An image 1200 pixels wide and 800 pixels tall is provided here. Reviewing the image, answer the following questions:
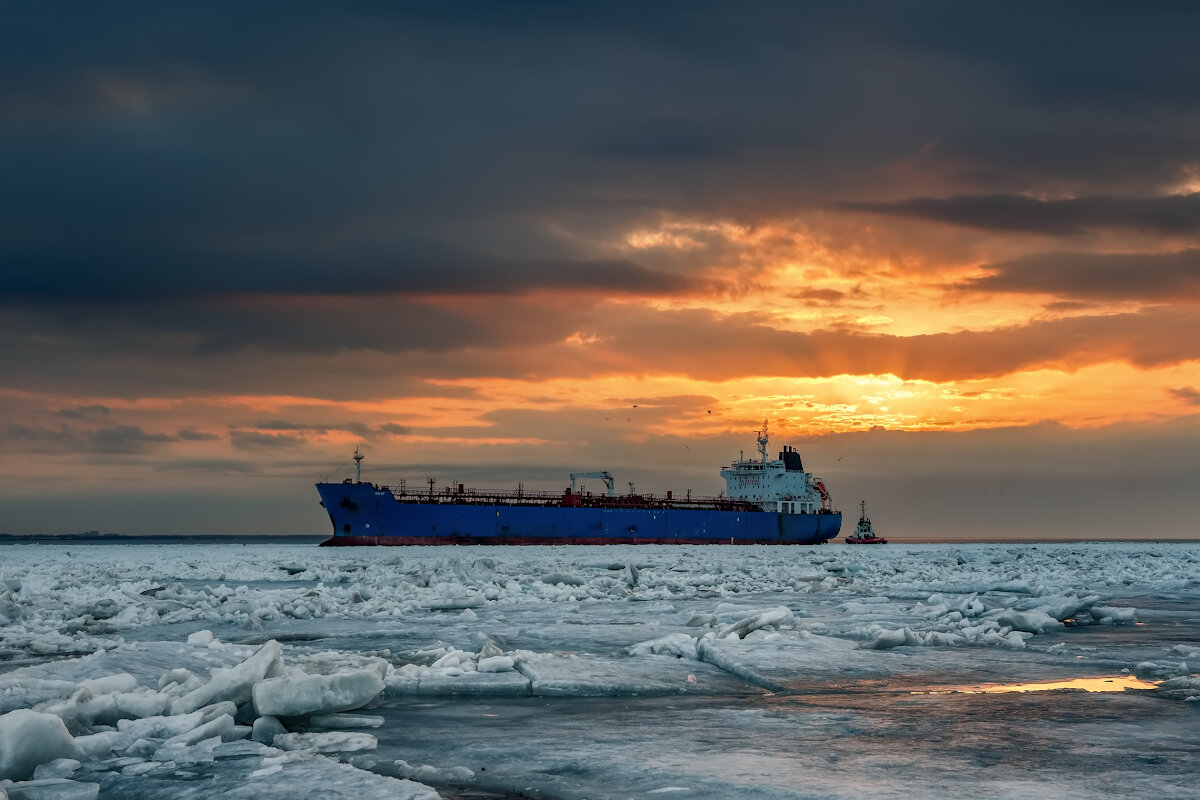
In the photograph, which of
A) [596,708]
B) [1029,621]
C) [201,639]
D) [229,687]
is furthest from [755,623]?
[229,687]

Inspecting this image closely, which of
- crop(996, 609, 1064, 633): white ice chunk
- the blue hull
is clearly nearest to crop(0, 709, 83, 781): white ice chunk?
crop(996, 609, 1064, 633): white ice chunk

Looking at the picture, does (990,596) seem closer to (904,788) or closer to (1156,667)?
(1156,667)

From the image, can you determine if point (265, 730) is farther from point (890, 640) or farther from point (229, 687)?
point (890, 640)

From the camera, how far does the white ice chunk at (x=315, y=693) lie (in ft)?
19.0

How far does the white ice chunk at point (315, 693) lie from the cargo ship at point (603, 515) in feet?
167

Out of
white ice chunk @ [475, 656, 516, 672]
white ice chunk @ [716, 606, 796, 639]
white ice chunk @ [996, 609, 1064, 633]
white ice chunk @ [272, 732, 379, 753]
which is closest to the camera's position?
white ice chunk @ [272, 732, 379, 753]

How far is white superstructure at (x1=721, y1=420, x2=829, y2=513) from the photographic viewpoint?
3001 inches

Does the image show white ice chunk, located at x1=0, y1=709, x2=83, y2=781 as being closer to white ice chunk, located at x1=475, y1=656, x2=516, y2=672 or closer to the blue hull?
white ice chunk, located at x1=475, y1=656, x2=516, y2=672

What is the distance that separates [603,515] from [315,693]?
57521 millimetres

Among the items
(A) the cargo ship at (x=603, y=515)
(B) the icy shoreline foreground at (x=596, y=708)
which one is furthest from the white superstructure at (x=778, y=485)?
(B) the icy shoreline foreground at (x=596, y=708)

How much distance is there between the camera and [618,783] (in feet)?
14.7

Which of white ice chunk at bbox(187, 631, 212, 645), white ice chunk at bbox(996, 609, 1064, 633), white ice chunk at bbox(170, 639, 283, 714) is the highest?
white ice chunk at bbox(170, 639, 283, 714)

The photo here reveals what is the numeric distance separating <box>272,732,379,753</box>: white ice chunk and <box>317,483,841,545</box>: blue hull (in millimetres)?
51501

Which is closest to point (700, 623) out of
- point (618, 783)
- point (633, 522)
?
point (618, 783)
